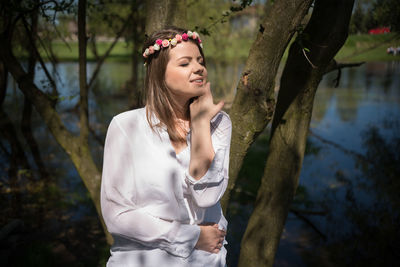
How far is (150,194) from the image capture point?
154cm

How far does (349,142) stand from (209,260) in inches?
348

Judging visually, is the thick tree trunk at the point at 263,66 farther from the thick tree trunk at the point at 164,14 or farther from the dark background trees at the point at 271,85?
the thick tree trunk at the point at 164,14

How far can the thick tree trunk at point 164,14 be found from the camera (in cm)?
256

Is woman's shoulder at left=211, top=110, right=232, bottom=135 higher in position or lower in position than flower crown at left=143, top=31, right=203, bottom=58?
lower

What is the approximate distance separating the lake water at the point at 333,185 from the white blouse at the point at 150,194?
260 centimetres

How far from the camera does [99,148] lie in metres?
8.93

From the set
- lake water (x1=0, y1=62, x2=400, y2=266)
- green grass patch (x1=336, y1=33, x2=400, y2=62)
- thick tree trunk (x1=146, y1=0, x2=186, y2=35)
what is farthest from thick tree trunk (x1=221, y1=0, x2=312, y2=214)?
lake water (x1=0, y1=62, x2=400, y2=266)

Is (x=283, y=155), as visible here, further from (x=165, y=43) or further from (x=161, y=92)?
(x=165, y=43)

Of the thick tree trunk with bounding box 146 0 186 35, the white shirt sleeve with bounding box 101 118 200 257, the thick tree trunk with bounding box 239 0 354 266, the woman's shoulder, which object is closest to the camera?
the white shirt sleeve with bounding box 101 118 200 257

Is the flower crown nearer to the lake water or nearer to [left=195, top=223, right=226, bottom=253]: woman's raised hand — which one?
[left=195, top=223, right=226, bottom=253]: woman's raised hand

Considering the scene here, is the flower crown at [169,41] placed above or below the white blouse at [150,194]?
above

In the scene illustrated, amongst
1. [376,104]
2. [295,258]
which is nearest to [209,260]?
[295,258]

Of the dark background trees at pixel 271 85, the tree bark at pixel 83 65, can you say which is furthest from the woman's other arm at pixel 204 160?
the tree bark at pixel 83 65

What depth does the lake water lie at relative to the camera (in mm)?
5024
